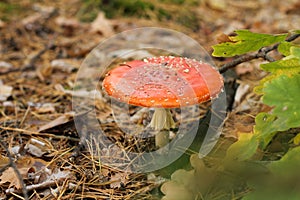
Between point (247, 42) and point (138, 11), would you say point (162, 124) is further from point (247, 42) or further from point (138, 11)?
point (138, 11)

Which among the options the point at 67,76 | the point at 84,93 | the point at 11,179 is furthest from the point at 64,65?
the point at 11,179

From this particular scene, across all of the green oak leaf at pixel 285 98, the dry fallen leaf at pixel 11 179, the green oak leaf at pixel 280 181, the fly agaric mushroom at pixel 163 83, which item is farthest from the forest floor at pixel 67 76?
the green oak leaf at pixel 285 98

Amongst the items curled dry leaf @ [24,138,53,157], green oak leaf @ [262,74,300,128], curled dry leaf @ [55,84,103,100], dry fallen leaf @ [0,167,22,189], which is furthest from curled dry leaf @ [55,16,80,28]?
green oak leaf @ [262,74,300,128]

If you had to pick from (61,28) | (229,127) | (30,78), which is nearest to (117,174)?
(229,127)

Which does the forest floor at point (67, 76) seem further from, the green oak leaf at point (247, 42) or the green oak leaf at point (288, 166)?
the green oak leaf at point (288, 166)

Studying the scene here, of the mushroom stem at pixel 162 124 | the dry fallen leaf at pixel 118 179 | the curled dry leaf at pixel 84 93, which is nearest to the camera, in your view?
the dry fallen leaf at pixel 118 179
